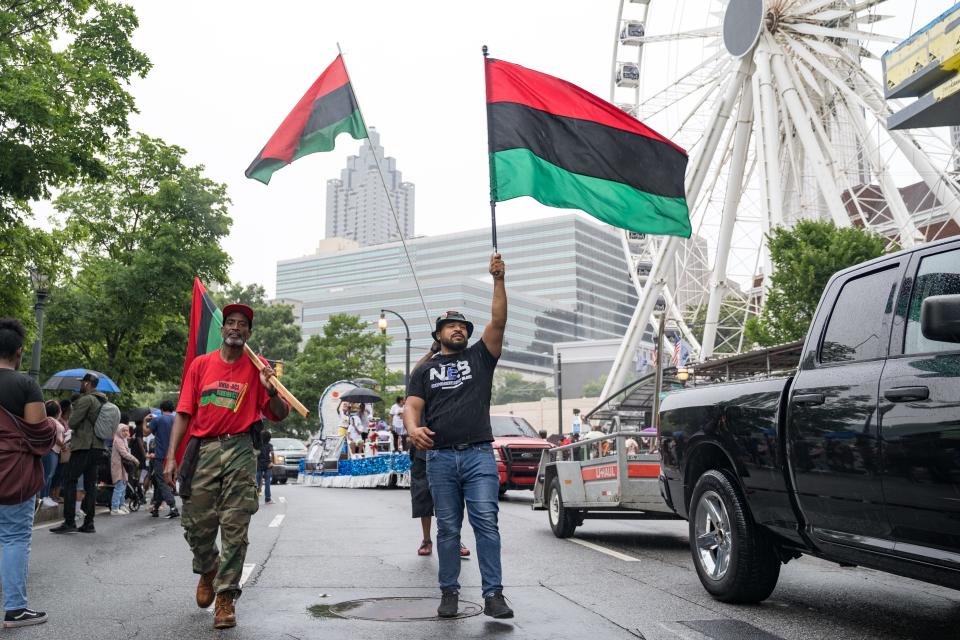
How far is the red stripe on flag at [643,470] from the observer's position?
926 centimetres

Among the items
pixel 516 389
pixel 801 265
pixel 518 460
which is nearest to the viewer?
pixel 518 460

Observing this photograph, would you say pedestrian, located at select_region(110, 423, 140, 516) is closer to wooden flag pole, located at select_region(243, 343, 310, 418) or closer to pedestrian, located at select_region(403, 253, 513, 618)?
wooden flag pole, located at select_region(243, 343, 310, 418)

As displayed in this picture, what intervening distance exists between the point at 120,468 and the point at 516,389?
12287 centimetres

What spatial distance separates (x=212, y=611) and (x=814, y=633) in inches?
146

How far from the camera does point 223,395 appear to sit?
5.75 meters

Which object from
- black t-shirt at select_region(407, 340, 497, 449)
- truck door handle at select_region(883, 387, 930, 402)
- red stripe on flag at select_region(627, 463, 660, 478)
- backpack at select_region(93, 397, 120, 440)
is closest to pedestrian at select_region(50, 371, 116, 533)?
backpack at select_region(93, 397, 120, 440)

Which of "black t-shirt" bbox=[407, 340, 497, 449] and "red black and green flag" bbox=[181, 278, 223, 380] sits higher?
"red black and green flag" bbox=[181, 278, 223, 380]

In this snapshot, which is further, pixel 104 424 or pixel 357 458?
pixel 357 458

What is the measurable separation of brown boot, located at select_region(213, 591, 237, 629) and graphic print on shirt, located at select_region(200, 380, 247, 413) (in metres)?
1.12

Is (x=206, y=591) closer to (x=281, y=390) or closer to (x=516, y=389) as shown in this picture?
(x=281, y=390)

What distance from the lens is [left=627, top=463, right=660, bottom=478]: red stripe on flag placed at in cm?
926

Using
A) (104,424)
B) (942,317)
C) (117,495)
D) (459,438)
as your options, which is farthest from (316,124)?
(117,495)

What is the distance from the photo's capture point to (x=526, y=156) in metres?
7.80

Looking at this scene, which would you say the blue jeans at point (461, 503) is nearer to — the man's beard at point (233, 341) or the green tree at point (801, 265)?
the man's beard at point (233, 341)
